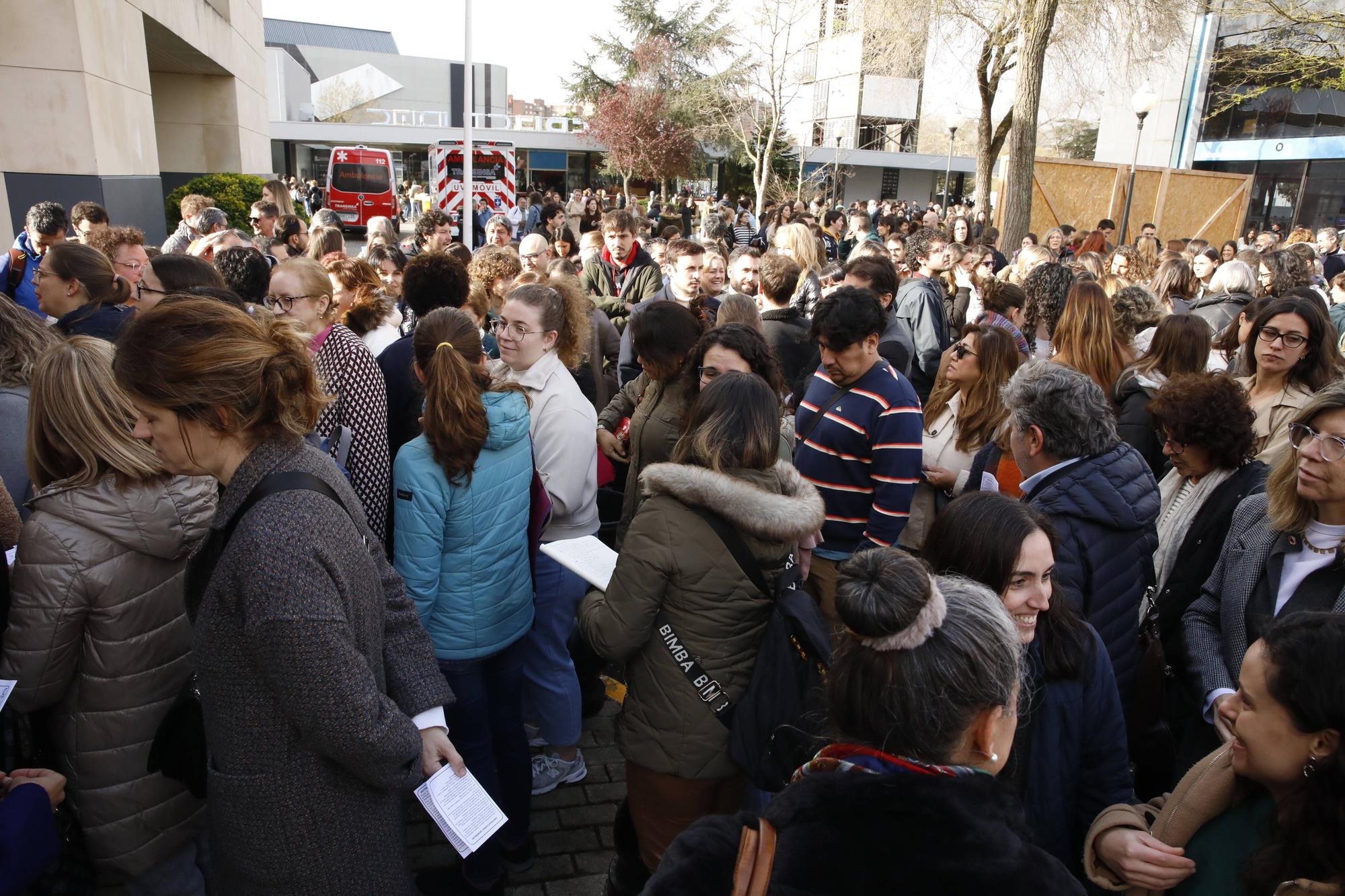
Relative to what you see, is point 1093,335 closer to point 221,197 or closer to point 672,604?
point 672,604

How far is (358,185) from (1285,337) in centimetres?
2716

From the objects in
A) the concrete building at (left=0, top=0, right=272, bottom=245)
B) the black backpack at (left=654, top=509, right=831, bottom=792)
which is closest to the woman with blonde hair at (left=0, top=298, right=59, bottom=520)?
the black backpack at (left=654, top=509, right=831, bottom=792)

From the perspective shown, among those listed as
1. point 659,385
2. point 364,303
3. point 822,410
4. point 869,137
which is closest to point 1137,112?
point 822,410

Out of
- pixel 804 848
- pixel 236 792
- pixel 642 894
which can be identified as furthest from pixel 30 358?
pixel 804 848

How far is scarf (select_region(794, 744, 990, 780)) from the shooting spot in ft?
4.59

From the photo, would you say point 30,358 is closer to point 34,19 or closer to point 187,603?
point 187,603

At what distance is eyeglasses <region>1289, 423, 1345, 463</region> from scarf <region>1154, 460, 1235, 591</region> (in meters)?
0.49

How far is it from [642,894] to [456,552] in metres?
Result: 1.68

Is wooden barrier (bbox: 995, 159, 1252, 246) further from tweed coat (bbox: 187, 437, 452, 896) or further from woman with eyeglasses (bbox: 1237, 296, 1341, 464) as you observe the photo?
tweed coat (bbox: 187, 437, 452, 896)

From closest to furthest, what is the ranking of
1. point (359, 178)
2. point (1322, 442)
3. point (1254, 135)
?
point (1322, 442)
point (359, 178)
point (1254, 135)

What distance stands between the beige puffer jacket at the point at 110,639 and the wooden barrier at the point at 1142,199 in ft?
54.7

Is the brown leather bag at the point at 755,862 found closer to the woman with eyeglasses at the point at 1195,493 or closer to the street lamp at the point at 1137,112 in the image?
the woman with eyeglasses at the point at 1195,493

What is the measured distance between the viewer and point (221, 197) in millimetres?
13641

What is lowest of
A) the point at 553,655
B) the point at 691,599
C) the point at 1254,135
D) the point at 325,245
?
the point at 553,655
